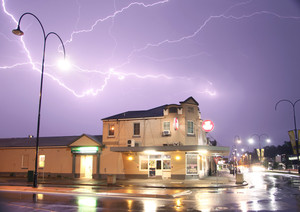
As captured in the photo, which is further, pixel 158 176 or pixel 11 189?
pixel 158 176

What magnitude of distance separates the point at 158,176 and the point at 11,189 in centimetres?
1532

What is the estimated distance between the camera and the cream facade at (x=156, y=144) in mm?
31422

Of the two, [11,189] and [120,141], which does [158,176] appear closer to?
[120,141]

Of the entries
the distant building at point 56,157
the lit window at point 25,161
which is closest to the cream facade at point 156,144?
the distant building at point 56,157

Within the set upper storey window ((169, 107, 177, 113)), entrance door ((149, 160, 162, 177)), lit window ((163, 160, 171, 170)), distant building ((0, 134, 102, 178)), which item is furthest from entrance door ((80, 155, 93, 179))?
upper storey window ((169, 107, 177, 113))

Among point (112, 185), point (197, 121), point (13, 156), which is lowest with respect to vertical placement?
point (112, 185)

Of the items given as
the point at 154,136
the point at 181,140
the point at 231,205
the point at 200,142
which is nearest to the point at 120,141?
the point at 154,136

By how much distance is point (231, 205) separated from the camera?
14008 millimetres

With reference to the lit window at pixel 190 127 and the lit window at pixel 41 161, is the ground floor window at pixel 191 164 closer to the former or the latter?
the lit window at pixel 190 127

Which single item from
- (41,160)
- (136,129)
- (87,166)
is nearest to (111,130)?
(136,129)

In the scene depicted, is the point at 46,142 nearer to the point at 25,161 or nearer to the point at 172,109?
the point at 25,161

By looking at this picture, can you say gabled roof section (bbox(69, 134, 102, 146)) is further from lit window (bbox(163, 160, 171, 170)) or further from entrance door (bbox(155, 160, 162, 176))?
lit window (bbox(163, 160, 171, 170))

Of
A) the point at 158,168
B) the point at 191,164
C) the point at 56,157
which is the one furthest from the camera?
the point at 56,157

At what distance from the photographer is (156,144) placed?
32.6 meters
